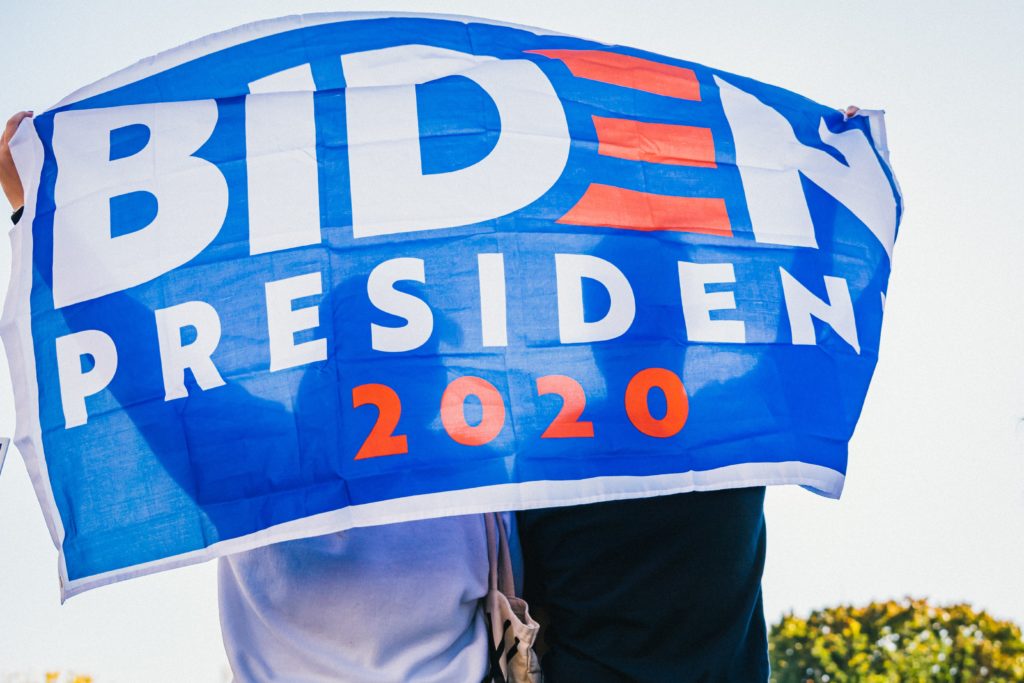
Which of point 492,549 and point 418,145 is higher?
point 418,145

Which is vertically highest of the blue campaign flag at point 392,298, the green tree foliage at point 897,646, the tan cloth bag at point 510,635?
the blue campaign flag at point 392,298

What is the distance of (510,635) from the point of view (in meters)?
1.89

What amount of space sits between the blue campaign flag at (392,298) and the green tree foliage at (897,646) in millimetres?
6308

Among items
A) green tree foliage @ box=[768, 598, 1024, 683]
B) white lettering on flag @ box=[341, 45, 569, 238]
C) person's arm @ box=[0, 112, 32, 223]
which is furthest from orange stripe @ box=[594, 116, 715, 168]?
green tree foliage @ box=[768, 598, 1024, 683]

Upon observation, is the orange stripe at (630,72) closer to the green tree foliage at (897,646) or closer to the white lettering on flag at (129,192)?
the white lettering on flag at (129,192)

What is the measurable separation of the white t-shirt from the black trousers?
0.58ft

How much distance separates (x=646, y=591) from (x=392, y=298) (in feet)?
2.50

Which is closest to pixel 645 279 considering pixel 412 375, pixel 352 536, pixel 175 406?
pixel 412 375

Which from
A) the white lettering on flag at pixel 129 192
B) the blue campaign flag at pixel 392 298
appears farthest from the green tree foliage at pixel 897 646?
the white lettering on flag at pixel 129 192

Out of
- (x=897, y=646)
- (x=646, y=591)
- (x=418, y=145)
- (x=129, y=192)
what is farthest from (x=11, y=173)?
(x=897, y=646)

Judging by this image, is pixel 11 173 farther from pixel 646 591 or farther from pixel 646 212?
pixel 646 591

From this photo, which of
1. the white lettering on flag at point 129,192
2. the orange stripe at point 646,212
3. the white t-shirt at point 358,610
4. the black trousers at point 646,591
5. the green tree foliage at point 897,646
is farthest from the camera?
the green tree foliage at point 897,646

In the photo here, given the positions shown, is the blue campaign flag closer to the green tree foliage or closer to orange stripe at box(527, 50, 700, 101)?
orange stripe at box(527, 50, 700, 101)

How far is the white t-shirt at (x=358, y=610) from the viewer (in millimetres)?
1806
